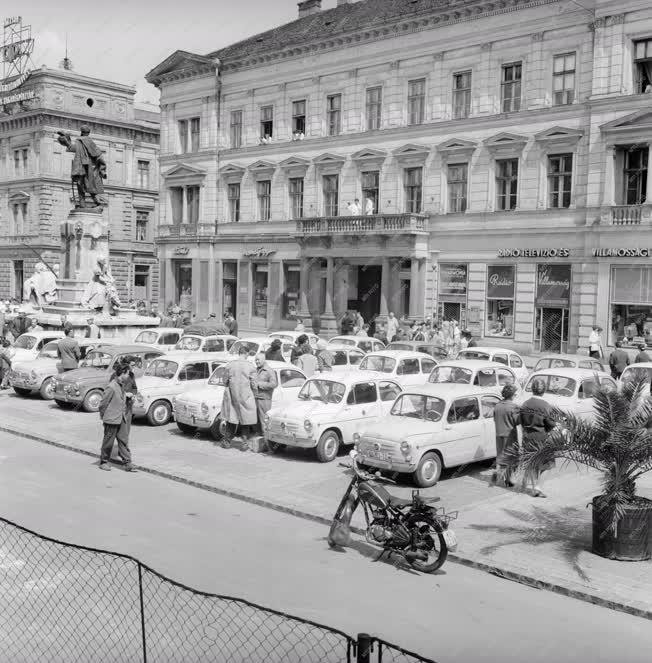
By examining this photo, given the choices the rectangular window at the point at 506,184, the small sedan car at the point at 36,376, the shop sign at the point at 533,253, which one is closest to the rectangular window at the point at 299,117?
the rectangular window at the point at 506,184

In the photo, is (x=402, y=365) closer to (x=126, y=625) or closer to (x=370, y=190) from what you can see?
(x=126, y=625)

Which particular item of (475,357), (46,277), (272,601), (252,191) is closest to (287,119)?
(252,191)

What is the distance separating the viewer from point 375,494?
9.69 m

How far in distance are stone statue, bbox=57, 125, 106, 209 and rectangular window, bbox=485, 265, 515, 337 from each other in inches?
641

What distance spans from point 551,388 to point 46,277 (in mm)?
23096

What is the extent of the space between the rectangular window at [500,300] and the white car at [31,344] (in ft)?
60.9

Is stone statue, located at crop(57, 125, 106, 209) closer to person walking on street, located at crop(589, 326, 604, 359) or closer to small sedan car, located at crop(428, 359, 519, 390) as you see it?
small sedan car, located at crop(428, 359, 519, 390)

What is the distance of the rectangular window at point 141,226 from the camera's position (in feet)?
224

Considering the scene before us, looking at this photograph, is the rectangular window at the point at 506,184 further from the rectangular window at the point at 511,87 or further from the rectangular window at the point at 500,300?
the rectangular window at the point at 500,300

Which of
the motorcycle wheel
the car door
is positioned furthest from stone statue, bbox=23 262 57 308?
the motorcycle wheel

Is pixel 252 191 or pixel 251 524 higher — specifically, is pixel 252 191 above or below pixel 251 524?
above

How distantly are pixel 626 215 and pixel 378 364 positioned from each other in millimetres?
14760

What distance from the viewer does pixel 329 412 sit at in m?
15.6

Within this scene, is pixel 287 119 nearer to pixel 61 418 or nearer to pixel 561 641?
pixel 61 418
